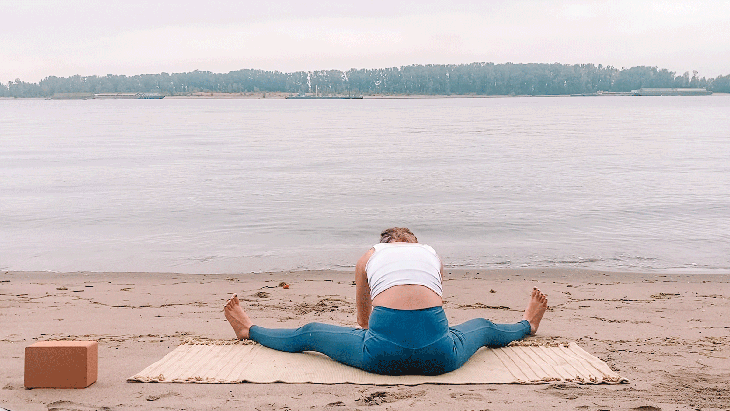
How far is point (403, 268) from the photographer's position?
17.1ft

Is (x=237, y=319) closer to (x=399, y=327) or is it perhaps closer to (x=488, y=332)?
(x=399, y=327)

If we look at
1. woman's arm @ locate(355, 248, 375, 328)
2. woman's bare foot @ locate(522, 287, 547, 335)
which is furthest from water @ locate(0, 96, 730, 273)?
woman's arm @ locate(355, 248, 375, 328)

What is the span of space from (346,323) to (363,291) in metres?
1.76

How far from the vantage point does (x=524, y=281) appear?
10336mm

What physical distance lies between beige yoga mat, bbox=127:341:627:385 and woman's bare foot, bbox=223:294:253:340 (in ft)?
0.51

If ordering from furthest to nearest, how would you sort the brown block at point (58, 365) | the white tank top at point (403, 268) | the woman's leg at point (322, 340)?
the woman's leg at point (322, 340)
the white tank top at point (403, 268)
the brown block at point (58, 365)

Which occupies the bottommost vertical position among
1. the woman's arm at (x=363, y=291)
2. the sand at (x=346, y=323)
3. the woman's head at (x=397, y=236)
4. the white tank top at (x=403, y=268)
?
the sand at (x=346, y=323)

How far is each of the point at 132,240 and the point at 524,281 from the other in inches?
309

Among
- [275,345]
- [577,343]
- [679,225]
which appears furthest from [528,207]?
[275,345]

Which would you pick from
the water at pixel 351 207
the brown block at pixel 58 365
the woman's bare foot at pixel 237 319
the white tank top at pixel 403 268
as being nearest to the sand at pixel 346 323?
the brown block at pixel 58 365

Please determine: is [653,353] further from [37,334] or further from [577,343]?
[37,334]

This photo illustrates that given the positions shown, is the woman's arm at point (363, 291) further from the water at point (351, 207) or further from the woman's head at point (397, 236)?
the water at point (351, 207)

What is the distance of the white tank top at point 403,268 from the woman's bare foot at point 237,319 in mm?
1430

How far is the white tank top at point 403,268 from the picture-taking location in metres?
5.17
